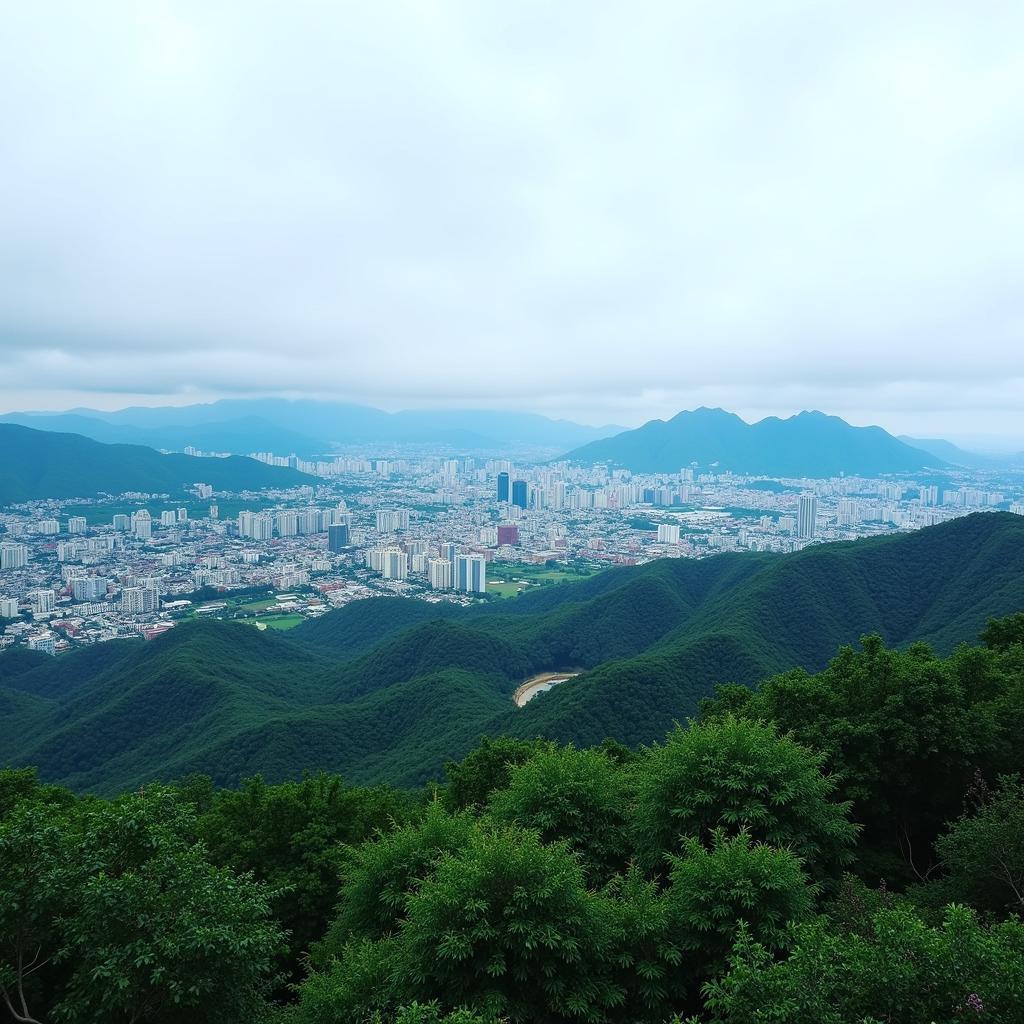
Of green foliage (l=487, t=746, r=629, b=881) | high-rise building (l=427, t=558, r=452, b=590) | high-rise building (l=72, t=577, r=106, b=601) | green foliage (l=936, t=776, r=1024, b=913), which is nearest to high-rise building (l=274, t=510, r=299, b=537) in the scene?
high-rise building (l=72, t=577, r=106, b=601)

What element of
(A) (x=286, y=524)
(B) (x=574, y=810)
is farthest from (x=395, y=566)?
(B) (x=574, y=810)

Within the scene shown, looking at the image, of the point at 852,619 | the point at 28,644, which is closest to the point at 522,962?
the point at 852,619

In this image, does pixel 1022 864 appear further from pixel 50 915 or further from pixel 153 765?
pixel 153 765

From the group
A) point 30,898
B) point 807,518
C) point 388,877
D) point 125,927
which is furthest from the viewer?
point 807,518

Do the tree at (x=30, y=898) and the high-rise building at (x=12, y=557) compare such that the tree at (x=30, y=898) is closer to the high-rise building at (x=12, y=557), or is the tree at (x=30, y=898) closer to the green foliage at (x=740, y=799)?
the green foliage at (x=740, y=799)

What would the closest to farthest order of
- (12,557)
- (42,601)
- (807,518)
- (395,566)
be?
(42,601), (12,557), (395,566), (807,518)

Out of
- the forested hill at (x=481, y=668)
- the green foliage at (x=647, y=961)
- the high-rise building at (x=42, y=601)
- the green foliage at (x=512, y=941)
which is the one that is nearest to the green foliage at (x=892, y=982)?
the green foliage at (x=647, y=961)

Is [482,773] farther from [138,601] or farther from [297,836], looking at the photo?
[138,601]

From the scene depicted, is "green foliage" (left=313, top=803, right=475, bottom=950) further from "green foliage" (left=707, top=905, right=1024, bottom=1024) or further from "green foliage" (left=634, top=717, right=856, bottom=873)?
"green foliage" (left=707, top=905, right=1024, bottom=1024)
